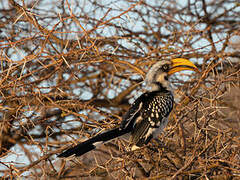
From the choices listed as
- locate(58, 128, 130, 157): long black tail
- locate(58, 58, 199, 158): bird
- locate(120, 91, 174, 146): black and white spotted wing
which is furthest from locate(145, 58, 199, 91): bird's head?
locate(58, 128, 130, 157): long black tail

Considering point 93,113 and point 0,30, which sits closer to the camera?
point 93,113

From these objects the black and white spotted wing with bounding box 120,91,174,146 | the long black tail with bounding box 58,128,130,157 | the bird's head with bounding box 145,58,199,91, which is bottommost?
the long black tail with bounding box 58,128,130,157

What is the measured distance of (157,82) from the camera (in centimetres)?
330

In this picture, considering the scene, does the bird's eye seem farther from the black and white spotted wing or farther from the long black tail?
the long black tail

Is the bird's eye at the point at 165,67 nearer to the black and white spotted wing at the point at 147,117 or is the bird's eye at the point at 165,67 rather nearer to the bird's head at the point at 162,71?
the bird's head at the point at 162,71

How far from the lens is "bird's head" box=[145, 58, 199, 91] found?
10.6 feet

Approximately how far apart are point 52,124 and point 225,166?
1498 millimetres

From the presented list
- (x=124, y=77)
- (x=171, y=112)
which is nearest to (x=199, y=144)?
(x=171, y=112)

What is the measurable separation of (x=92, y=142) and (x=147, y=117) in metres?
0.54

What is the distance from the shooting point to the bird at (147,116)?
2637 mm

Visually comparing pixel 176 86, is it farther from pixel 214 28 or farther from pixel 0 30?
pixel 0 30

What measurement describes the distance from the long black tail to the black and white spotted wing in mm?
72

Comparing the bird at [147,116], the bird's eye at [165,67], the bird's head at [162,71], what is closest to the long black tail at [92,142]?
the bird at [147,116]

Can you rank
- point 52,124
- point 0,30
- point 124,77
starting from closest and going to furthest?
1. point 52,124
2. point 0,30
3. point 124,77
